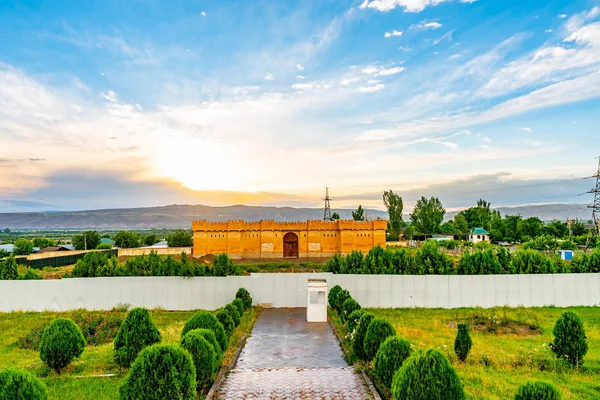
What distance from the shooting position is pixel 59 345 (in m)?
8.98

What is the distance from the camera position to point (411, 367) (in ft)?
20.1

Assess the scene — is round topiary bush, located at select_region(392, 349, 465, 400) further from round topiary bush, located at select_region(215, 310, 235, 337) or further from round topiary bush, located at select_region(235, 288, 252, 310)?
round topiary bush, located at select_region(235, 288, 252, 310)

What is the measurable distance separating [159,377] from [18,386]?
5.72 feet

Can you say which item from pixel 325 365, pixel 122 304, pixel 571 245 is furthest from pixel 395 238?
pixel 325 365

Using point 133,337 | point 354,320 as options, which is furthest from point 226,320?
point 354,320

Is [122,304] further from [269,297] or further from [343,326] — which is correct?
→ [343,326]

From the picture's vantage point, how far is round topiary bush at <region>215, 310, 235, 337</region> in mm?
11484

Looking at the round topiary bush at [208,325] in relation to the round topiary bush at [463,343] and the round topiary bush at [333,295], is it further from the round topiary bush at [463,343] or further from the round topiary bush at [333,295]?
the round topiary bush at [333,295]

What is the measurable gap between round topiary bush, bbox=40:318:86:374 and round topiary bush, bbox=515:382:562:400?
8.37 meters

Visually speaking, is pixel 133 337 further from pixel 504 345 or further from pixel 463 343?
pixel 504 345

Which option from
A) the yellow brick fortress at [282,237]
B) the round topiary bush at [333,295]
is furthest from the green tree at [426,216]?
the round topiary bush at [333,295]

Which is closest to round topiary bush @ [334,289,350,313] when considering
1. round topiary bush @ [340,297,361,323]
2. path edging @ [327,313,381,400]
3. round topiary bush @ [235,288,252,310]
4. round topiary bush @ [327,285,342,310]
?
round topiary bush @ [327,285,342,310]

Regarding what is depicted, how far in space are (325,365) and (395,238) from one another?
6253cm

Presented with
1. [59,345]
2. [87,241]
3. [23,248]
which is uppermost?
[59,345]
